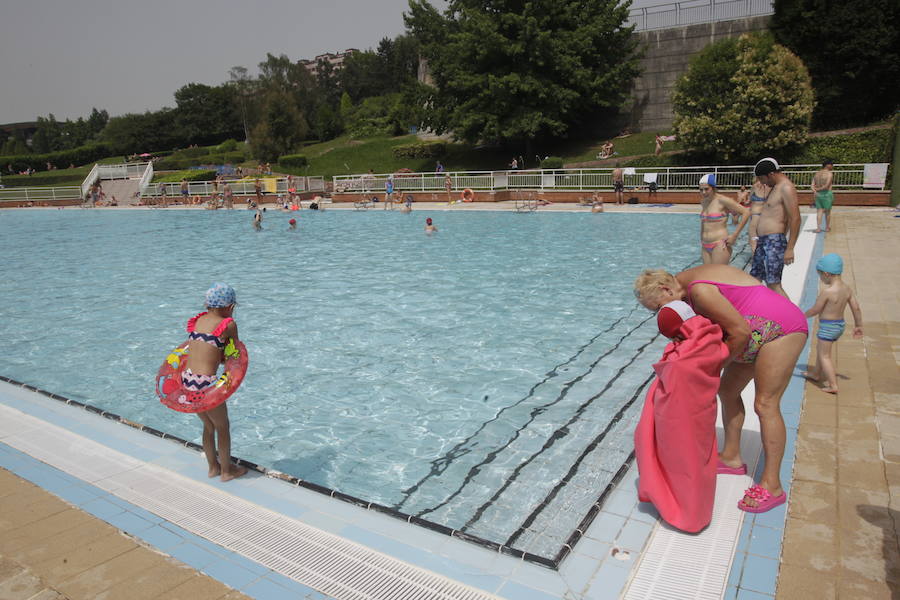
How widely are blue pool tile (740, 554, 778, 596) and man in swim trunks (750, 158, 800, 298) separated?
367 cm

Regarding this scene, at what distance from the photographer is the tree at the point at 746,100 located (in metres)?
24.1

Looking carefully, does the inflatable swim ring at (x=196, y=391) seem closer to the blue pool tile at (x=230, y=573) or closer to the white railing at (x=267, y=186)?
the blue pool tile at (x=230, y=573)

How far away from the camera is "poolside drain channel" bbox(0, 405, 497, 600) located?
299 centimetres

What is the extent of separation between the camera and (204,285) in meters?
12.6

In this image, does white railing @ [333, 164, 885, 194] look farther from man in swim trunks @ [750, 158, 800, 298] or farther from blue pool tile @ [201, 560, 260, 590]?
blue pool tile @ [201, 560, 260, 590]

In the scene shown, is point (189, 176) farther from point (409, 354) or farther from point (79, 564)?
point (79, 564)

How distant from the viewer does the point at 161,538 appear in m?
3.45

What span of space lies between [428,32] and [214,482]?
3892 centimetres

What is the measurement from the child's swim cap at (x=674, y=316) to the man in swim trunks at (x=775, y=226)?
3097 millimetres

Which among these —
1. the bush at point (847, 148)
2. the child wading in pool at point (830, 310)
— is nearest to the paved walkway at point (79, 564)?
the child wading in pool at point (830, 310)

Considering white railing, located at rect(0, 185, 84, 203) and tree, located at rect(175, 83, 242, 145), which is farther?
tree, located at rect(175, 83, 242, 145)

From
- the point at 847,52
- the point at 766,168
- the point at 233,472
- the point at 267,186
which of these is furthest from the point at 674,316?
the point at 267,186

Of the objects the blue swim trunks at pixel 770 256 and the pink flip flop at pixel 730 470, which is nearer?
the pink flip flop at pixel 730 470

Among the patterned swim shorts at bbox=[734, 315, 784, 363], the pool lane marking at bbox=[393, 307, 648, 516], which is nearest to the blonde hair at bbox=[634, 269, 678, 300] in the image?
the patterned swim shorts at bbox=[734, 315, 784, 363]
